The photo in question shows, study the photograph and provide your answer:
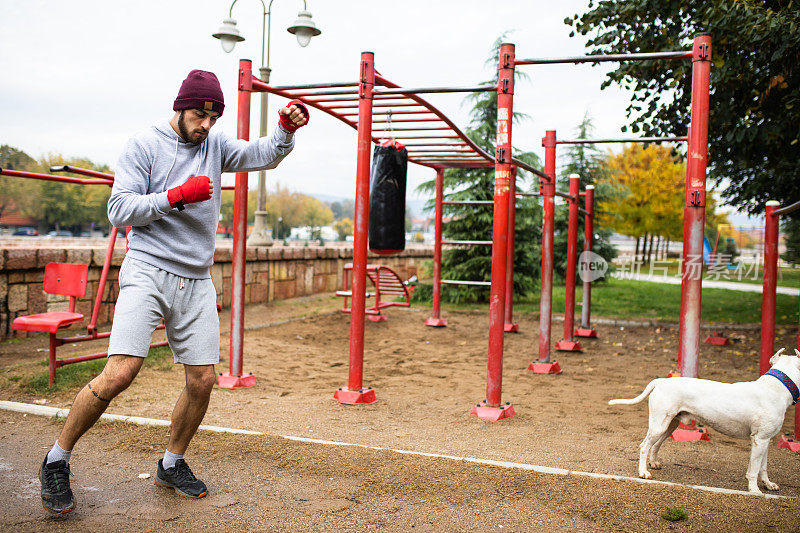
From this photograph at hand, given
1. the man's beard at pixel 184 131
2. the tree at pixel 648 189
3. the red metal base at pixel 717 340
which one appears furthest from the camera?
the tree at pixel 648 189

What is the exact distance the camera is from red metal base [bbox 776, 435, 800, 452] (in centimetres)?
368

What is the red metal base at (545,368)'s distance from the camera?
629 cm

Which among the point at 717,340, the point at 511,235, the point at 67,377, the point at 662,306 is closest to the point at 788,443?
the point at 511,235

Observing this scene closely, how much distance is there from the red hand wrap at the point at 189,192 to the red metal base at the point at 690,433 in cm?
307

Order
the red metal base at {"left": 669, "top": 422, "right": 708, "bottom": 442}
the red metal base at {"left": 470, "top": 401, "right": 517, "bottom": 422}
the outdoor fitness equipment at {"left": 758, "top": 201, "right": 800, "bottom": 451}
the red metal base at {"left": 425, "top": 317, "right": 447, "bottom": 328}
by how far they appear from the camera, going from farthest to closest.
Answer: the red metal base at {"left": 425, "top": 317, "right": 447, "bottom": 328} < the red metal base at {"left": 470, "top": 401, "right": 517, "bottom": 422} < the outdoor fitness equipment at {"left": 758, "top": 201, "right": 800, "bottom": 451} < the red metal base at {"left": 669, "top": 422, "right": 708, "bottom": 442}

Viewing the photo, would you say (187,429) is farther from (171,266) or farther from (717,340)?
(717,340)

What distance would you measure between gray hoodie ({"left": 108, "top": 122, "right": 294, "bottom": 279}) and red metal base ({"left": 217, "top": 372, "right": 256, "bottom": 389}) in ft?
8.39

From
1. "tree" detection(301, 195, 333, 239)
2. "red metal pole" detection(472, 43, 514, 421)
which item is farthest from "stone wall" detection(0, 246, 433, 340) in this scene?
"tree" detection(301, 195, 333, 239)

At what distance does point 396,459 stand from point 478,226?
974 centimetres

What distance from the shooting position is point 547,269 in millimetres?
6426

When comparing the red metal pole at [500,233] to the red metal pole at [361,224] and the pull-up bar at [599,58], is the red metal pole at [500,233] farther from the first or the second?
the red metal pole at [361,224]

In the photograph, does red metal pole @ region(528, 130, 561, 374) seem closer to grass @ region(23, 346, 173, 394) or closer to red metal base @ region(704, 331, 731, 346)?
red metal base @ region(704, 331, 731, 346)

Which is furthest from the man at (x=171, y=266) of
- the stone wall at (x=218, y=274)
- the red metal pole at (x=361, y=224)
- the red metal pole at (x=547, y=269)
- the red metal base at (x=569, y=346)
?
the red metal base at (x=569, y=346)

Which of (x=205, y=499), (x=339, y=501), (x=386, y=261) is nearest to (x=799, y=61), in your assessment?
(x=339, y=501)
